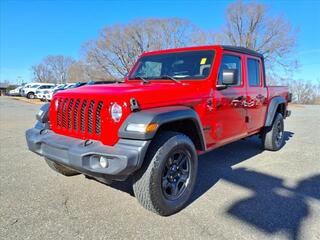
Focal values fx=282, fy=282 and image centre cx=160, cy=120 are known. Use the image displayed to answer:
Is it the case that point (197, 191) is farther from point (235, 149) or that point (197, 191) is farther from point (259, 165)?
point (235, 149)

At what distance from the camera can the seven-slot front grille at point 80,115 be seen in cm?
297

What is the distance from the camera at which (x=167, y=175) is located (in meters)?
3.24

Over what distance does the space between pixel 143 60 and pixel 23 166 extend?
277cm

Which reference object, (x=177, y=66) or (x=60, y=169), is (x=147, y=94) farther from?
(x=60, y=169)

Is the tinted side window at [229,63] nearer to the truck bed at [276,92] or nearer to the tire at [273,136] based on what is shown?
the truck bed at [276,92]

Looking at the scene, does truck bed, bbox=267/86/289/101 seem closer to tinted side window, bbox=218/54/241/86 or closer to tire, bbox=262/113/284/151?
tire, bbox=262/113/284/151

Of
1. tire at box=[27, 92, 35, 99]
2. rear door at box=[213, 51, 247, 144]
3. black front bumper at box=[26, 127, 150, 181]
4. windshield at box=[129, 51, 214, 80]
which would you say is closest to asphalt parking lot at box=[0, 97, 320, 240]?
black front bumper at box=[26, 127, 150, 181]

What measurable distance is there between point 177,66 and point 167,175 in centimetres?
181

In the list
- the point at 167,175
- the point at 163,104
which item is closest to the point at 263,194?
the point at 167,175

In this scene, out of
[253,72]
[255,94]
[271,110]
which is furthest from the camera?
[271,110]

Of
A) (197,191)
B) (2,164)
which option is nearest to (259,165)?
(197,191)

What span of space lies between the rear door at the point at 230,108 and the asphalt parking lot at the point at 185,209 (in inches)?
27.1

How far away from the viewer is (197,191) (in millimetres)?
3832

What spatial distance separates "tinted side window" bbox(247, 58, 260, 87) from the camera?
502 cm
